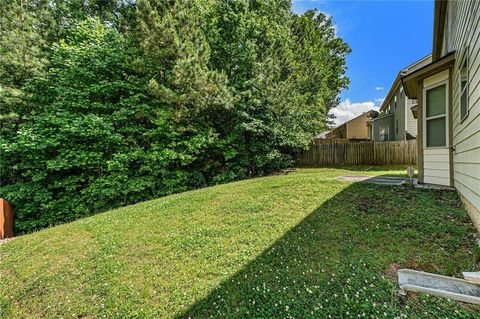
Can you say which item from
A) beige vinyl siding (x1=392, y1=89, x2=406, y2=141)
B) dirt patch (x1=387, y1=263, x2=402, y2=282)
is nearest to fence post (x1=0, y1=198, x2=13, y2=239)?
dirt patch (x1=387, y1=263, x2=402, y2=282)

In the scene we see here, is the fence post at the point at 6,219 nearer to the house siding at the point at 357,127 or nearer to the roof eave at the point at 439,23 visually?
the roof eave at the point at 439,23

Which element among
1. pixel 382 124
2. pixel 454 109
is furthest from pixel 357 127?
pixel 454 109

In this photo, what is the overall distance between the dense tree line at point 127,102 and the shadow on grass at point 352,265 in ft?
22.6

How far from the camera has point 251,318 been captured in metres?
2.22

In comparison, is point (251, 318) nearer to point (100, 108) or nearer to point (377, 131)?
point (100, 108)

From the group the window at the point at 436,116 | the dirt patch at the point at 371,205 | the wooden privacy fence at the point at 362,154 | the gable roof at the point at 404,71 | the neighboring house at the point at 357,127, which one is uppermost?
the gable roof at the point at 404,71

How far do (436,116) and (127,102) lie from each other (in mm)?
10059

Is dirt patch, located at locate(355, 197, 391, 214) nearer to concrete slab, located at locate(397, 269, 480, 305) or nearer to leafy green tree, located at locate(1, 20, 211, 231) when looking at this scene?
concrete slab, located at locate(397, 269, 480, 305)

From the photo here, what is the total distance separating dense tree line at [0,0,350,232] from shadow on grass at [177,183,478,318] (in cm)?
689

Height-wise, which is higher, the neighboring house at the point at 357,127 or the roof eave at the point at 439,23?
the roof eave at the point at 439,23

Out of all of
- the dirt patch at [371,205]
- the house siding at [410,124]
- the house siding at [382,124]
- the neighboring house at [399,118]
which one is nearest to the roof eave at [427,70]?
the dirt patch at [371,205]

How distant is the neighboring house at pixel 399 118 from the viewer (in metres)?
13.8

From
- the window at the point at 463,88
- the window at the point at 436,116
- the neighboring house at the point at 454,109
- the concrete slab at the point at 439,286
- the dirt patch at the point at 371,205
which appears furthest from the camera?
the window at the point at 436,116

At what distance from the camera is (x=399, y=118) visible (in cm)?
1537
